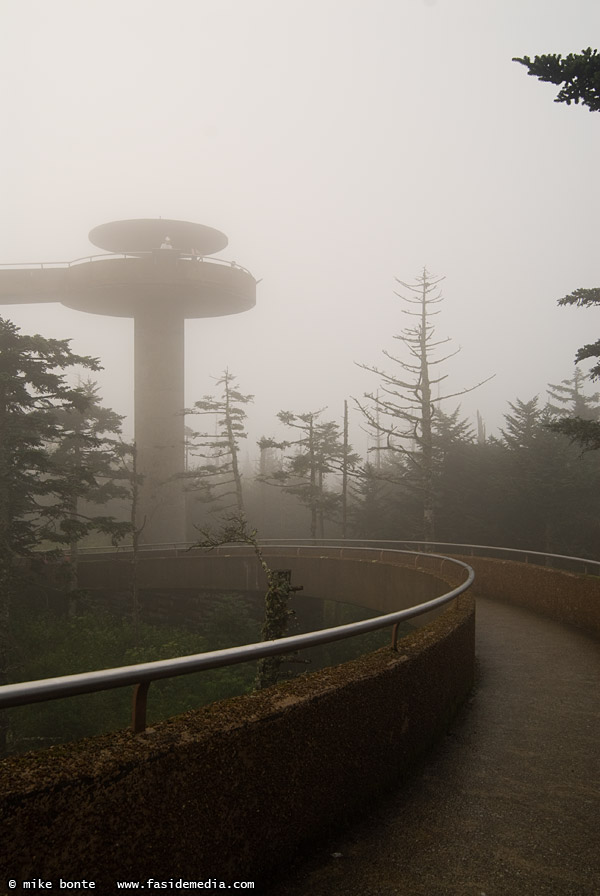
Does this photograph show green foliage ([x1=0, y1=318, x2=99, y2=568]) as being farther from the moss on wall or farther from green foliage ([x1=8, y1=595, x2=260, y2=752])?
the moss on wall

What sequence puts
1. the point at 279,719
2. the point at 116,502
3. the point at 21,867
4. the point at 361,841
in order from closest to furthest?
1. the point at 21,867
2. the point at 279,719
3. the point at 361,841
4. the point at 116,502

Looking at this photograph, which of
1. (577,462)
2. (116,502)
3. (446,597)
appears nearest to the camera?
(446,597)

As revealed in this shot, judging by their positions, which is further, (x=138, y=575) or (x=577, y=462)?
(x=577, y=462)

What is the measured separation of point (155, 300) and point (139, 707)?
132 feet

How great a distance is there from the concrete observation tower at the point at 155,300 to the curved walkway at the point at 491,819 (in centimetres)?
3263

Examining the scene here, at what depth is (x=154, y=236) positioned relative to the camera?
1711 inches

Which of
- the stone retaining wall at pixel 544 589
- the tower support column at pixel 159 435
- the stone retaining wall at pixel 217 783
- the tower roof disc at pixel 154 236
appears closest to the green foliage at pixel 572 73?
the stone retaining wall at pixel 217 783

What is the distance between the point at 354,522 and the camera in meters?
39.1

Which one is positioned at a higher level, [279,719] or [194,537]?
[279,719]

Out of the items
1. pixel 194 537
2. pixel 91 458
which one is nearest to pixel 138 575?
pixel 91 458

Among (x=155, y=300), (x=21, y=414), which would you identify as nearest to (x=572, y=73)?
(x=21, y=414)

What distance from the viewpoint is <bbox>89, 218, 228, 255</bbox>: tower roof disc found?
4266cm

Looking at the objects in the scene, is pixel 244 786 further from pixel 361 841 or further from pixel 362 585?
pixel 362 585

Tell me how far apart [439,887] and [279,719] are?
1288 mm
